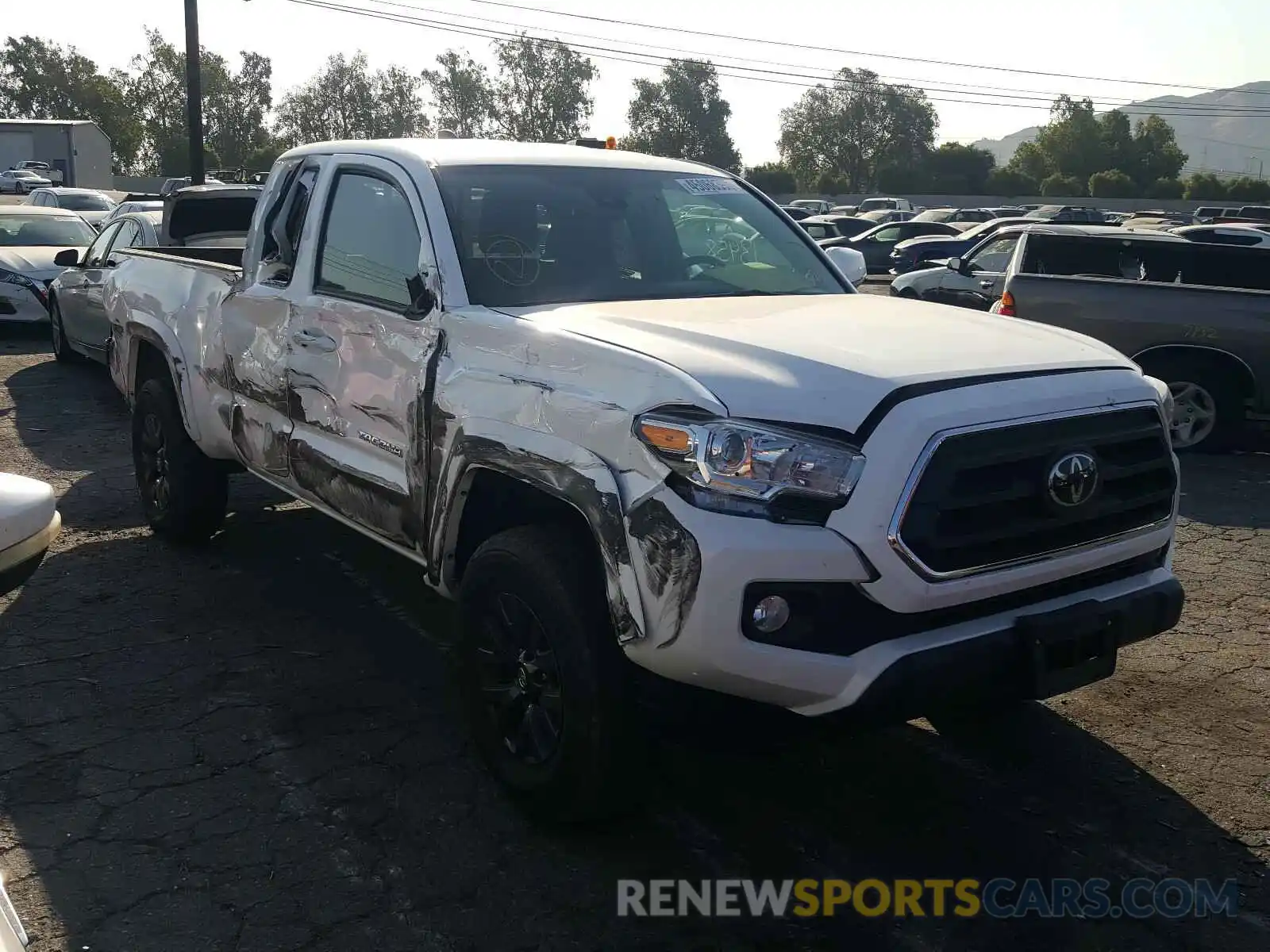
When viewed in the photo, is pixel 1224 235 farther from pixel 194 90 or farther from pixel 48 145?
pixel 48 145

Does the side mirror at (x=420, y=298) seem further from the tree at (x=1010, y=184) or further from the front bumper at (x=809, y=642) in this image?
the tree at (x=1010, y=184)

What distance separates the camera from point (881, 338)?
11.4ft

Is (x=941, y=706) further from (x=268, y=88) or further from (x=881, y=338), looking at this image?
(x=268, y=88)

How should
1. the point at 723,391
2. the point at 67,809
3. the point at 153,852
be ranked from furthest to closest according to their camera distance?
the point at 67,809 → the point at 153,852 → the point at 723,391

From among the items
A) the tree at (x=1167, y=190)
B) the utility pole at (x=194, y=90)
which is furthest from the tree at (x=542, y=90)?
the utility pole at (x=194, y=90)

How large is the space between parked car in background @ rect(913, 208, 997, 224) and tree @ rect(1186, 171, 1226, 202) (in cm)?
2505

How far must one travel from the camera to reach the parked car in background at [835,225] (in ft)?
91.6

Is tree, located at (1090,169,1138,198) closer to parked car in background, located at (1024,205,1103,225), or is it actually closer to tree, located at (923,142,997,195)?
tree, located at (923,142,997,195)

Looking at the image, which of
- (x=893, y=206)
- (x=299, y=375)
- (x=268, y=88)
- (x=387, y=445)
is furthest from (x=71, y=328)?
(x=268, y=88)

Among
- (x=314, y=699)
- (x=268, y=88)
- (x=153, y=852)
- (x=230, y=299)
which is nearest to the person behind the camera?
(x=153, y=852)

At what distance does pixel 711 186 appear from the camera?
4.88m

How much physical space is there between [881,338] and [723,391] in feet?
2.37

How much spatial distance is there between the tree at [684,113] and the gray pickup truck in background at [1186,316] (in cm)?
9922

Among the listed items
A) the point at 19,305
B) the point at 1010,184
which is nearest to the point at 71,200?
the point at 19,305
